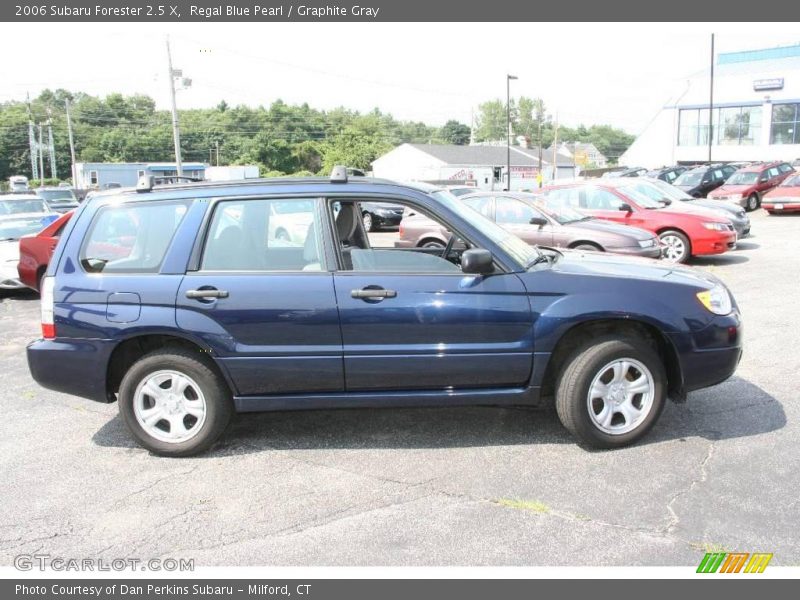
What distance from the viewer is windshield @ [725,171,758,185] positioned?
23.7 m

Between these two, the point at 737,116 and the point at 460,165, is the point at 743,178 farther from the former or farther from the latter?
the point at 460,165

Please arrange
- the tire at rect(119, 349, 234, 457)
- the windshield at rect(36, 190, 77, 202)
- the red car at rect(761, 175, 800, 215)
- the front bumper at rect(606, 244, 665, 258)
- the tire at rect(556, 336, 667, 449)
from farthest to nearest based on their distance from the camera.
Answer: the windshield at rect(36, 190, 77, 202) < the red car at rect(761, 175, 800, 215) < the front bumper at rect(606, 244, 665, 258) < the tire at rect(119, 349, 234, 457) < the tire at rect(556, 336, 667, 449)

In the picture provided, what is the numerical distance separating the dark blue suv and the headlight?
0.01 m

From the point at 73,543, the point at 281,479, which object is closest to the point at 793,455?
the point at 281,479

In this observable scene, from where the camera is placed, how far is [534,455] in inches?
173

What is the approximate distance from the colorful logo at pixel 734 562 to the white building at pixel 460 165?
7012 centimetres

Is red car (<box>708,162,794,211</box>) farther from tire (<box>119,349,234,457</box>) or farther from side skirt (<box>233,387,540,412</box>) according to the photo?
tire (<box>119,349,234,457</box>)

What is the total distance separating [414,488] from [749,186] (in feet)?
76.3

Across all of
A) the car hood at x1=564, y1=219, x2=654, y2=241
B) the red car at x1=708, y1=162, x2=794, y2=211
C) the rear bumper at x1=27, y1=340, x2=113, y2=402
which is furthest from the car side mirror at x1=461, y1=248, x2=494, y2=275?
the red car at x1=708, y1=162, x2=794, y2=211

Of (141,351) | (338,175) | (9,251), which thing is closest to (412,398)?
(338,175)

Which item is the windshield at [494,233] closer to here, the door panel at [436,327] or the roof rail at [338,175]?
the door panel at [436,327]

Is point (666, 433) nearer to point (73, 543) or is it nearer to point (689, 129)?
point (73, 543)

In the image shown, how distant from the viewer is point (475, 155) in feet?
265

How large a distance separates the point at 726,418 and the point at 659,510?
5.28 feet
